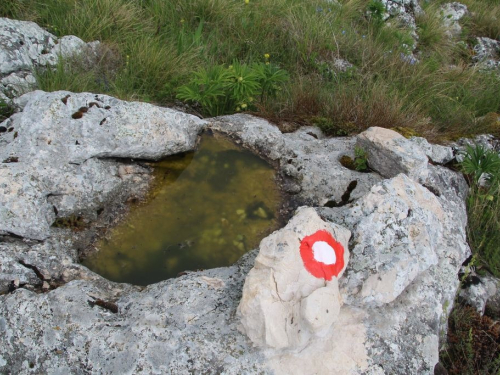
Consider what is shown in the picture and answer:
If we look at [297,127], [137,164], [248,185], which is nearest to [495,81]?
[297,127]

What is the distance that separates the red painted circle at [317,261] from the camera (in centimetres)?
230

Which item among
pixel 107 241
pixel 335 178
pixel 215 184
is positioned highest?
pixel 335 178

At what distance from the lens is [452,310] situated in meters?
3.04

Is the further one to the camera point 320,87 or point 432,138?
point 320,87

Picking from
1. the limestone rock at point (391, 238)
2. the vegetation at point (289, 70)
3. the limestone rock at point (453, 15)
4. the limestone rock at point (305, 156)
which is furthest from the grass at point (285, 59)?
the limestone rock at point (391, 238)

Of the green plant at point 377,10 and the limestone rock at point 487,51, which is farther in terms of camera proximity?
the limestone rock at point 487,51

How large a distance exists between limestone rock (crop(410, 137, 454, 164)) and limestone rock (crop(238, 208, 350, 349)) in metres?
1.88

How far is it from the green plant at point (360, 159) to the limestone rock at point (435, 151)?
542mm

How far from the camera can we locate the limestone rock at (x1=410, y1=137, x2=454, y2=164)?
374cm

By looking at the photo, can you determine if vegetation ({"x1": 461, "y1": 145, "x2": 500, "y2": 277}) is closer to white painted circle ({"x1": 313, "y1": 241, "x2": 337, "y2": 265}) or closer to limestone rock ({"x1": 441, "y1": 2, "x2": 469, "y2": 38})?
white painted circle ({"x1": 313, "y1": 241, "x2": 337, "y2": 265})

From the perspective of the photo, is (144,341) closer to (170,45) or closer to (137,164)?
(137,164)

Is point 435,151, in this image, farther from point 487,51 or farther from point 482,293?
point 487,51

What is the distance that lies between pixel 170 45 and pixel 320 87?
1.86 meters

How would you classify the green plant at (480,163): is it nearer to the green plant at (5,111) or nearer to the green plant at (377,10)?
the green plant at (377,10)
